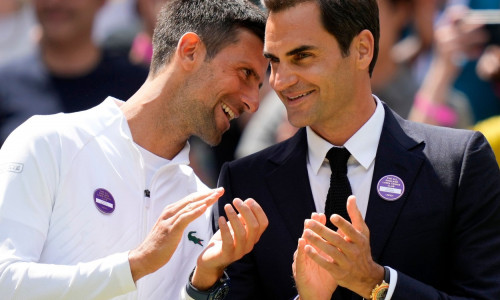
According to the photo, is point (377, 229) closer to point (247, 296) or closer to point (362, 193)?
point (362, 193)

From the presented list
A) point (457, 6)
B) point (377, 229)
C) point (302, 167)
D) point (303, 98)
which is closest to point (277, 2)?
point (303, 98)

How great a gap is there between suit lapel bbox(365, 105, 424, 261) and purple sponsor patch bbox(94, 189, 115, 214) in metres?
1.11

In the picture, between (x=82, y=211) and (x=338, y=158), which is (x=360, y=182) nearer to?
(x=338, y=158)

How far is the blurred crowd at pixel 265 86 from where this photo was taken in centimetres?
687

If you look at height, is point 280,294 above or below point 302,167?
below

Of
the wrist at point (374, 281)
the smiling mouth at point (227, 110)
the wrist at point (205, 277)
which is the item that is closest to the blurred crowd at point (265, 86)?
the smiling mouth at point (227, 110)

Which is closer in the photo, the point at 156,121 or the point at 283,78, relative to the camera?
the point at 283,78

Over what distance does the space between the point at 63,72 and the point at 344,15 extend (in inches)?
117

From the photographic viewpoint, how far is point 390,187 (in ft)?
14.5

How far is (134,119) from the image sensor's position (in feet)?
16.0

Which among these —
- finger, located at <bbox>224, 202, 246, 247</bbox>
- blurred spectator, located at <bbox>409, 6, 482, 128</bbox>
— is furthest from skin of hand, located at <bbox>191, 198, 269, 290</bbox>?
blurred spectator, located at <bbox>409, 6, 482, 128</bbox>

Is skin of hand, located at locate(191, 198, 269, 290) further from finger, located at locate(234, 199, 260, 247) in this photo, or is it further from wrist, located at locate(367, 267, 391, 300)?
wrist, located at locate(367, 267, 391, 300)

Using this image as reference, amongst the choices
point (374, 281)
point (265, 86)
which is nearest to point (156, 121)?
point (374, 281)

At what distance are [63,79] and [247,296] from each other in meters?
2.93
